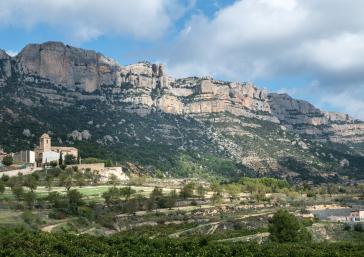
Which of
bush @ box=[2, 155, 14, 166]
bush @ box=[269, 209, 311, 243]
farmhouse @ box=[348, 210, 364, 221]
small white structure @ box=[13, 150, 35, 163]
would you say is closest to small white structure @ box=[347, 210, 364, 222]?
farmhouse @ box=[348, 210, 364, 221]

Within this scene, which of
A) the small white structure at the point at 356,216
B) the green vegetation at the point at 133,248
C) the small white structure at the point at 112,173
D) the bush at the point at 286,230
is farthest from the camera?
the small white structure at the point at 112,173

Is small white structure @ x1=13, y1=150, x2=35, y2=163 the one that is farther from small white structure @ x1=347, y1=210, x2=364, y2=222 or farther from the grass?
small white structure @ x1=347, y1=210, x2=364, y2=222

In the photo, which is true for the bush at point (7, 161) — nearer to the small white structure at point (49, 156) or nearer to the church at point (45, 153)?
the church at point (45, 153)

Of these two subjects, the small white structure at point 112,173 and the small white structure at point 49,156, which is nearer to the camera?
the small white structure at point 112,173

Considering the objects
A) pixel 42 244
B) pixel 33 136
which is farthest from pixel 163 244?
pixel 33 136

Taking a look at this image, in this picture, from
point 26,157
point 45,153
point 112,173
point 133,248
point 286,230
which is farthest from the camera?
point 45,153

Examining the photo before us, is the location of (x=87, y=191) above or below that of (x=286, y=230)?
above

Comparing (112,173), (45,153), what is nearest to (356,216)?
(112,173)

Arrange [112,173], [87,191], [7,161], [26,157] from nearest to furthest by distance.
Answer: [87,191] → [7,161] → [112,173] → [26,157]

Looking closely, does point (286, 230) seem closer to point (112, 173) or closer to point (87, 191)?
point (87, 191)

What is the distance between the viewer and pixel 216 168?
194m

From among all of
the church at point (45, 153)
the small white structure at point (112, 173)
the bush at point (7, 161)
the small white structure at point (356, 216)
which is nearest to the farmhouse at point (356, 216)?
the small white structure at point (356, 216)

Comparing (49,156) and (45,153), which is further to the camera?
(49,156)

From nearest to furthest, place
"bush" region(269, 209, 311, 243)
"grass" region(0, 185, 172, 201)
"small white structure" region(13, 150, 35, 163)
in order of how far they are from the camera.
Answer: "bush" region(269, 209, 311, 243) < "grass" region(0, 185, 172, 201) < "small white structure" region(13, 150, 35, 163)
